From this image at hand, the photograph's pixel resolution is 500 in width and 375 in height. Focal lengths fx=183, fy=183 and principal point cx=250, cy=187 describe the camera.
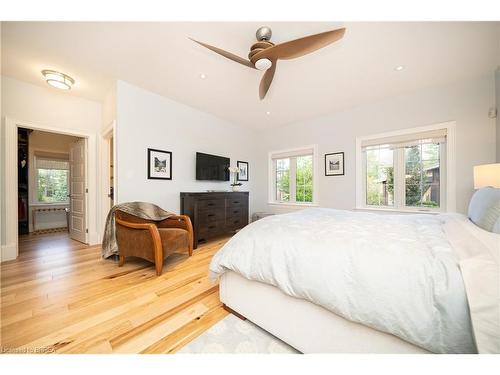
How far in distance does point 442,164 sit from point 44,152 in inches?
319

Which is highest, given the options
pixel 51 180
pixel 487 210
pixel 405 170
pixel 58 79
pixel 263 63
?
pixel 58 79

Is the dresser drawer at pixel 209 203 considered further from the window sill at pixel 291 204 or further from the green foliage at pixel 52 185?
the green foliage at pixel 52 185

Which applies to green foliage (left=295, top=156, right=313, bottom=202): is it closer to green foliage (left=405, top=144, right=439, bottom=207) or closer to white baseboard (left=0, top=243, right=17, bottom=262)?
green foliage (left=405, top=144, right=439, bottom=207)

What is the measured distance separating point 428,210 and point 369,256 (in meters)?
2.86

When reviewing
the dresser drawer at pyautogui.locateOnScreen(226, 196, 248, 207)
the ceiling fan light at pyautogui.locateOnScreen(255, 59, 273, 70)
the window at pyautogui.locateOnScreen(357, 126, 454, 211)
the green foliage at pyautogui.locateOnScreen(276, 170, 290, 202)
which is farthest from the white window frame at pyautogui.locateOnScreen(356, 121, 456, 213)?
the ceiling fan light at pyautogui.locateOnScreen(255, 59, 273, 70)

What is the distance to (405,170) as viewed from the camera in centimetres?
297

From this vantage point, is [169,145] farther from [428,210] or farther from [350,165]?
[428,210]

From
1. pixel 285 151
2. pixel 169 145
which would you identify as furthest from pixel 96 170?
pixel 285 151

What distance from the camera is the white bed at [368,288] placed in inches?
26.0

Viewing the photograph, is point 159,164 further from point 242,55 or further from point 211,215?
point 242,55

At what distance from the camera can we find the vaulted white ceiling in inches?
65.0

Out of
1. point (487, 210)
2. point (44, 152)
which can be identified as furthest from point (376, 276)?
point (44, 152)

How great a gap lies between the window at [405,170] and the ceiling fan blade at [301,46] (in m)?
2.28

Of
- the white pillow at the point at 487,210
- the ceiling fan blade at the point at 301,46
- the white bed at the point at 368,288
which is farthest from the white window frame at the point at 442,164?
the ceiling fan blade at the point at 301,46
